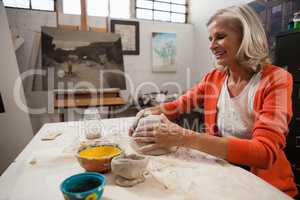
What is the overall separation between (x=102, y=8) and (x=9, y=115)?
1.82m

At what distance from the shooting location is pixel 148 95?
10.1ft

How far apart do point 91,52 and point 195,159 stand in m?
2.22

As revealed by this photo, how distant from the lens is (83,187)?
52 cm

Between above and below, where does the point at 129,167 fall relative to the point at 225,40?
below

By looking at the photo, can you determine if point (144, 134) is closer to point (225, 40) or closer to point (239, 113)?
point (239, 113)

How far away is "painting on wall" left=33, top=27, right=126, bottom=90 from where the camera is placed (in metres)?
2.46

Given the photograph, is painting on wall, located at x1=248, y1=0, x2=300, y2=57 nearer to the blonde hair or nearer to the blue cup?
the blonde hair

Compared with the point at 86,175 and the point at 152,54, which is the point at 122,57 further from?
the point at 86,175

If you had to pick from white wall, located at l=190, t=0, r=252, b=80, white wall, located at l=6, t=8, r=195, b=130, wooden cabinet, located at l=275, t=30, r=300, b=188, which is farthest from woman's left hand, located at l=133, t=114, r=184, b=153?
white wall, located at l=190, t=0, r=252, b=80

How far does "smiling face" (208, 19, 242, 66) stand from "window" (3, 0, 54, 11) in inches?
97.6

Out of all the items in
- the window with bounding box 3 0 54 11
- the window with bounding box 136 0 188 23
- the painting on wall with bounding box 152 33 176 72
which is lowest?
the painting on wall with bounding box 152 33 176 72

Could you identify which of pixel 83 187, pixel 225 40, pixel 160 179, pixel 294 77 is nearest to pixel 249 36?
pixel 225 40

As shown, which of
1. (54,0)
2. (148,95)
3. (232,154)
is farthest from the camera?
(148,95)

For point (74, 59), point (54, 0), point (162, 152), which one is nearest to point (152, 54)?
point (74, 59)
